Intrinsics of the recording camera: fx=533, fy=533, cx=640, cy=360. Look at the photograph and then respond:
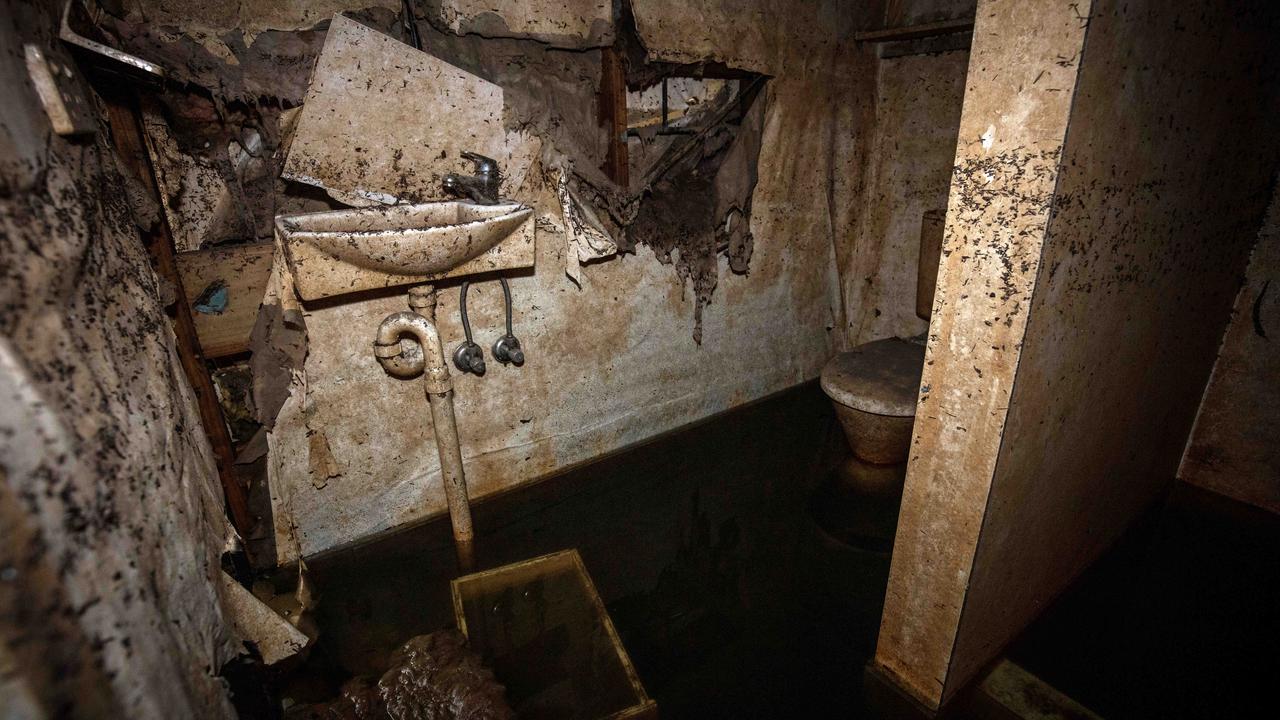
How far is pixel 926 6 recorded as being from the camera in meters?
3.62

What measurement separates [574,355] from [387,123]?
1559mm

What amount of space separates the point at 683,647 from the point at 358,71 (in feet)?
9.22

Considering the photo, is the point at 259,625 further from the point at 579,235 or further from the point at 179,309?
the point at 579,235

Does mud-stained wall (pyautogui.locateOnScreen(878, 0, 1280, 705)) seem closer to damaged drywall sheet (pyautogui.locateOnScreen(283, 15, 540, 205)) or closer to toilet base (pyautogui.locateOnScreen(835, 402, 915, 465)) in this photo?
toilet base (pyautogui.locateOnScreen(835, 402, 915, 465))

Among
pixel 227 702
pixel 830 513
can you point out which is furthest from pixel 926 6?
pixel 227 702

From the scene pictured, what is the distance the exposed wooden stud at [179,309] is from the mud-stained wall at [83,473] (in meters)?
0.51

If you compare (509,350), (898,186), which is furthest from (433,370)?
(898,186)

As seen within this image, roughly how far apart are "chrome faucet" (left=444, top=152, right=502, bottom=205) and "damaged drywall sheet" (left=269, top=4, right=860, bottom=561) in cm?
20

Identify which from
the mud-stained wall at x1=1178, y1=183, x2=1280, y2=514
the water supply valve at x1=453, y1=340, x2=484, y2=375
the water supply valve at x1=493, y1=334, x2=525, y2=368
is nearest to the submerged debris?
the water supply valve at x1=453, y1=340, x2=484, y2=375

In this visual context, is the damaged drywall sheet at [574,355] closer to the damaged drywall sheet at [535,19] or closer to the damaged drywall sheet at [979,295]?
the damaged drywall sheet at [535,19]

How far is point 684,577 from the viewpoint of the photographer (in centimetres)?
267

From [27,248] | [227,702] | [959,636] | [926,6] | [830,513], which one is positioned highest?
[926,6]

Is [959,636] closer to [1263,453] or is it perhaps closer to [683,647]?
[683,647]

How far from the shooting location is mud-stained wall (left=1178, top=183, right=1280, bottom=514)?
2635 mm
